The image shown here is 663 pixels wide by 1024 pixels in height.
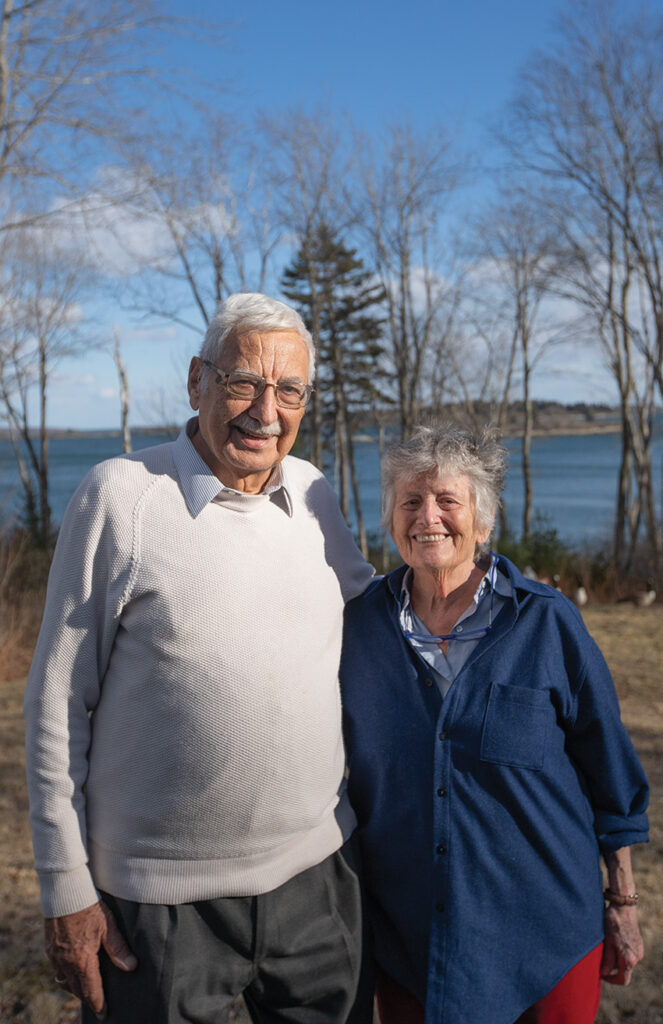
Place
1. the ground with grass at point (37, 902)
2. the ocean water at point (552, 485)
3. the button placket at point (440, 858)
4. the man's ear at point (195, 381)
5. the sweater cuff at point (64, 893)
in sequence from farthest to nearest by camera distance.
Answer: the ocean water at point (552, 485) → the ground with grass at point (37, 902) → the man's ear at point (195, 381) → the button placket at point (440, 858) → the sweater cuff at point (64, 893)

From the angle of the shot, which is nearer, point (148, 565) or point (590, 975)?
point (148, 565)

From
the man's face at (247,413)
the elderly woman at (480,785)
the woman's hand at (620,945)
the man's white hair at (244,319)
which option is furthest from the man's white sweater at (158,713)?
the woman's hand at (620,945)

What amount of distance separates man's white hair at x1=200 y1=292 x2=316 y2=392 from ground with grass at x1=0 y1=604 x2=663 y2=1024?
5.89ft

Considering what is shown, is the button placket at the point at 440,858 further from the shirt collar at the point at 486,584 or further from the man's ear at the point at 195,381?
the man's ear at the point at 195,381

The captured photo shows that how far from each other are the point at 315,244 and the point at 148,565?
54.3 feet

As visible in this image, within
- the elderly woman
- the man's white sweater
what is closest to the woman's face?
the elderly woman

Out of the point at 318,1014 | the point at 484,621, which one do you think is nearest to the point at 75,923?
the point at 318,1014

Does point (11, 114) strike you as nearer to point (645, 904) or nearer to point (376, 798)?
point (376, 798)

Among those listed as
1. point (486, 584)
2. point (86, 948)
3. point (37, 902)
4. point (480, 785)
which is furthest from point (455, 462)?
point (37, 902)

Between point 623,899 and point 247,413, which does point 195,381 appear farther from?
point 623,899

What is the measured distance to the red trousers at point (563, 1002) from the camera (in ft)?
6.23

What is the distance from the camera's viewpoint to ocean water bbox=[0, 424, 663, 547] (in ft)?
62.0

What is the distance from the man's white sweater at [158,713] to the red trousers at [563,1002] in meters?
0.53

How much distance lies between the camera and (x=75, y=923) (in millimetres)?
1726
